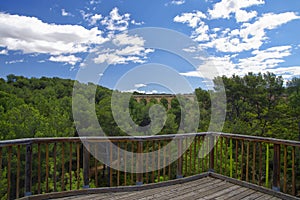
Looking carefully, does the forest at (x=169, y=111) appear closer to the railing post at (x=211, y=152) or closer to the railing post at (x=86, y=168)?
the railing post at (x=211, y=152)

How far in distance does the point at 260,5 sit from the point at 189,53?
5.74m

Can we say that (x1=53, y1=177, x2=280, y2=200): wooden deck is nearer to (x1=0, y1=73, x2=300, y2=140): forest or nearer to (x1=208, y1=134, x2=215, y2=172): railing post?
(x1=208, y1=134, x2=215, y2=172): railing post

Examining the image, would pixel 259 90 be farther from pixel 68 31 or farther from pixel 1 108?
pixel 1 108

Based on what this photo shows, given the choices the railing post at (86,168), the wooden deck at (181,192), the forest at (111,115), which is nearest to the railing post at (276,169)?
the wooden deck at (181,192)

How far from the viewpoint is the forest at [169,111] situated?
13703mm

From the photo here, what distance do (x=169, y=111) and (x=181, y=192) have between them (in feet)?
29.7

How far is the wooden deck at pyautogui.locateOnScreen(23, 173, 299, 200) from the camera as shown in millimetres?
2869

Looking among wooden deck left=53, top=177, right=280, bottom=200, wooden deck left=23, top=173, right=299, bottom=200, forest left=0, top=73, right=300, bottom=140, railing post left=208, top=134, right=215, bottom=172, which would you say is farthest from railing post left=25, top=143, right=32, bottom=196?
forest left=0, top=73, right=300, bottom=140

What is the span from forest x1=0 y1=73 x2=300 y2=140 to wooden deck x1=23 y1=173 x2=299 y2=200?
310 inches

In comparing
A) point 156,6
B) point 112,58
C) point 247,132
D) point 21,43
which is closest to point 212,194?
point 112,58

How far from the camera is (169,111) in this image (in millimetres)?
12117

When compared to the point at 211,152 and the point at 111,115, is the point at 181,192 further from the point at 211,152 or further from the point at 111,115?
the point at 111,115

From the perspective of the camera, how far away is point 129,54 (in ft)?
23.7

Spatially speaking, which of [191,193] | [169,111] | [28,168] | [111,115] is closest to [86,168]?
[28,168]
